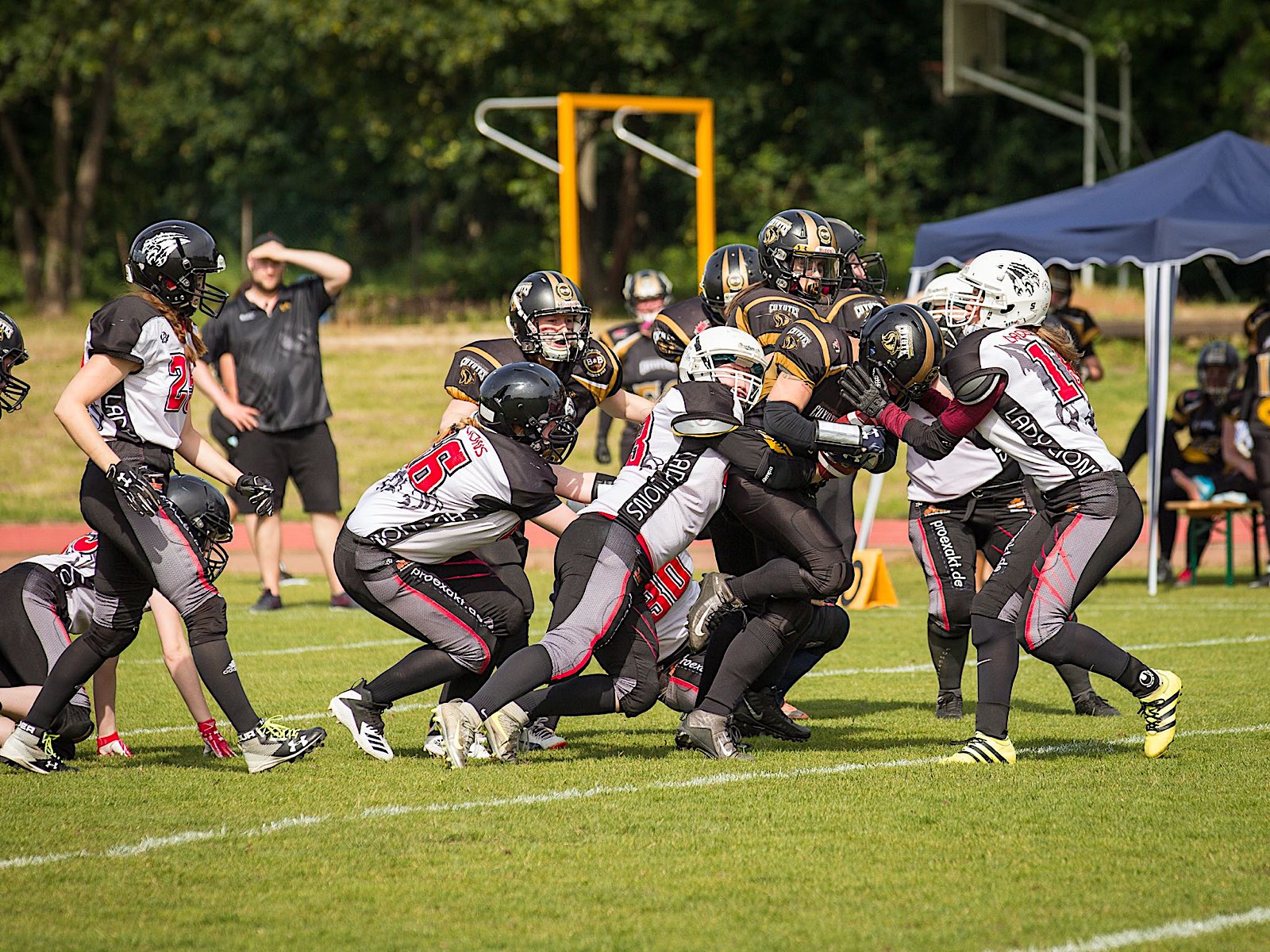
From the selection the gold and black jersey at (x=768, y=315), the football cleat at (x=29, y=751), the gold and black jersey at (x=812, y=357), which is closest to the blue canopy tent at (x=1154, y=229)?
the gold and black jersey at (x=768, y=315)

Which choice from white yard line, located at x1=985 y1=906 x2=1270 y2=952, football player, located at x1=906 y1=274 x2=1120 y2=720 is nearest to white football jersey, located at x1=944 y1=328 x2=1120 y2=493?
football player, located at x1=906 y1=274 x2=1120 y2=720

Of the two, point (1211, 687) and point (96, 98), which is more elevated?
point (96, 98)

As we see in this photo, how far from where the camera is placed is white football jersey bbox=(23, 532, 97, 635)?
6.08m

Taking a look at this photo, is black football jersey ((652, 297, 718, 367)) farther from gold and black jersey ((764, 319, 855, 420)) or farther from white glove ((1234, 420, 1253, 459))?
white glove ((1234, 420, 1253, 459))

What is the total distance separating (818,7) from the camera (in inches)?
1314

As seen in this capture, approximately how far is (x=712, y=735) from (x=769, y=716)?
0.49m

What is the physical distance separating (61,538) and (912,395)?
35.3 feet

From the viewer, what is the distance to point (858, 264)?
7.51 metres

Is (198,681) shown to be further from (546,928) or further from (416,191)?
(416,191)

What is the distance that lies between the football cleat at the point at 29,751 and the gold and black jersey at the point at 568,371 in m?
2.02

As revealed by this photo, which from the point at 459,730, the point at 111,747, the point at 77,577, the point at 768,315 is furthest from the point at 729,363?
the point at 111,747

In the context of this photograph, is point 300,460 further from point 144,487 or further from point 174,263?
point 144,487

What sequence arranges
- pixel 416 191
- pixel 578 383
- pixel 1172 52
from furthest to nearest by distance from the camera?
pixel 416 191, pixel 1172 52, pixel 578 383

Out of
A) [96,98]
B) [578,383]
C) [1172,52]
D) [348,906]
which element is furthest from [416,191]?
[348,906]
